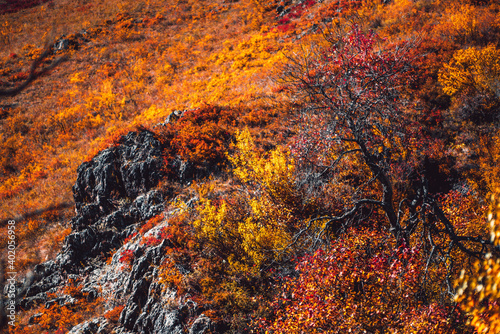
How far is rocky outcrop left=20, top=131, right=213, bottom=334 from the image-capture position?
9203mm

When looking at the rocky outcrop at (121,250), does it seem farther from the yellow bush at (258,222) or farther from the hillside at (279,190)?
the yellow bush at (258,222)

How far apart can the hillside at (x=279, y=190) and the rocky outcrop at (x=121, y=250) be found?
7 cm

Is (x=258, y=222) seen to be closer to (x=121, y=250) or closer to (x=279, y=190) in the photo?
(x=279, y=190)

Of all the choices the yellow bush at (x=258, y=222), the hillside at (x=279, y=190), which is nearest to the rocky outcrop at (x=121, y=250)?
Result: the hillside at (x=279, y=190)

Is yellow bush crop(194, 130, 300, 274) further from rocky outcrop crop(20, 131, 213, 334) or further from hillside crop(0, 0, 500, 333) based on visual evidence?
rocky outcrop crop(20, 131, 213, 334)

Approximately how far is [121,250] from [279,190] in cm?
797

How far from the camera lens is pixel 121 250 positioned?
12.4m

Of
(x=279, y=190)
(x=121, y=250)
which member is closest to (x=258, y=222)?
(x=279, y=190)

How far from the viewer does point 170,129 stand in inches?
643

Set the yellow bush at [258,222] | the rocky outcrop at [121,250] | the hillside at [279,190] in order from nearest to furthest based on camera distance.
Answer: the hillside at [279,190]
the yellow bush at [258,222]
the rocky outcrop at [121,250]

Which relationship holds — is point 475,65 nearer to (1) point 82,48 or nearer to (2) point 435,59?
(2) point 435,59

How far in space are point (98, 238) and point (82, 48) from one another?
32934 mm

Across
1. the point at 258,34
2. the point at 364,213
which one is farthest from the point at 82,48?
the point at 364,213

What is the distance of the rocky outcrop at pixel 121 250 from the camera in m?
9.20
